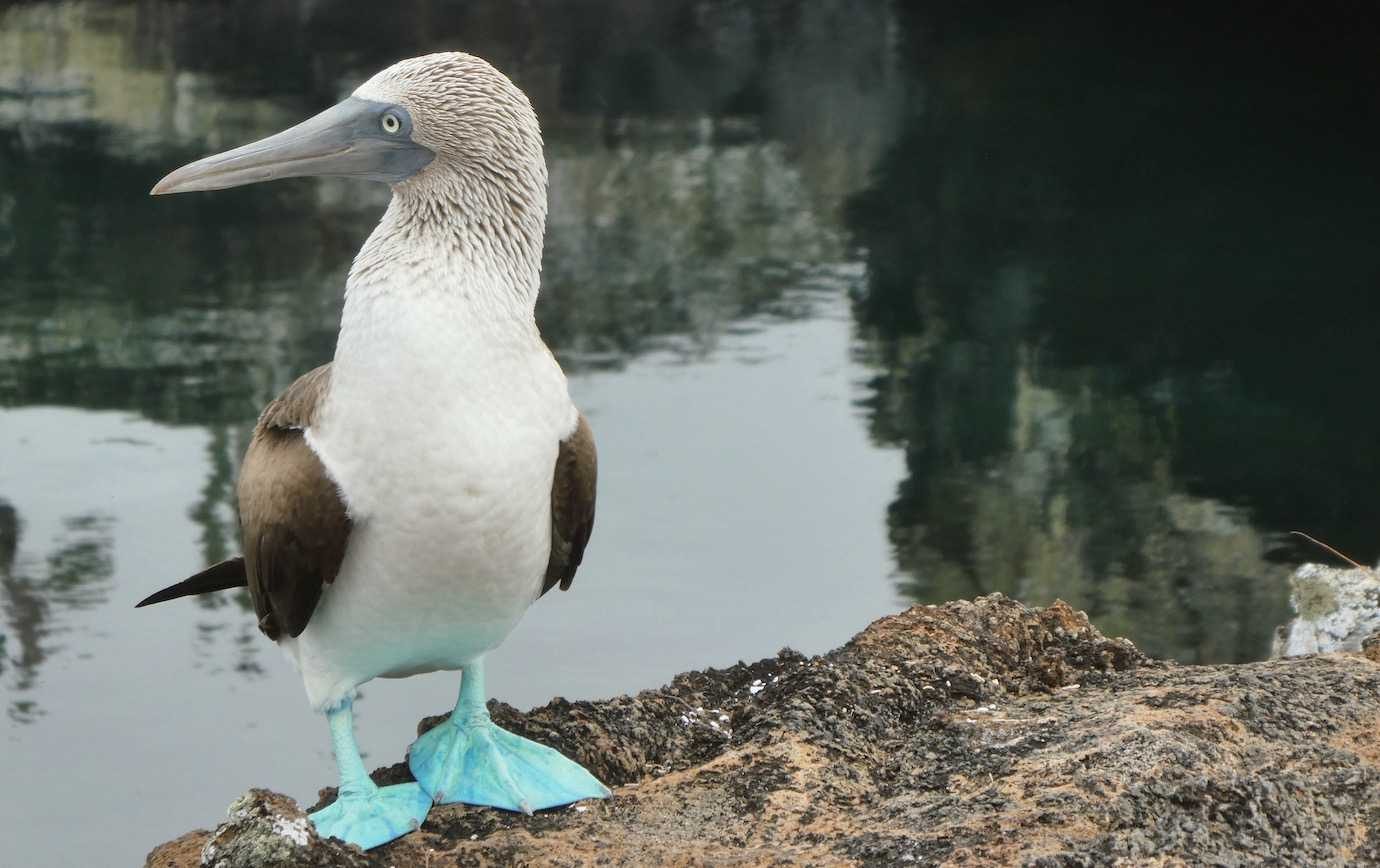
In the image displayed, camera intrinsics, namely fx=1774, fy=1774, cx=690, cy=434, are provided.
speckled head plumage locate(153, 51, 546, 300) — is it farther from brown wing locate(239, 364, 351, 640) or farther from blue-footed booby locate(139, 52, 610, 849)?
brown wing locate(239, 364, 351, 640)

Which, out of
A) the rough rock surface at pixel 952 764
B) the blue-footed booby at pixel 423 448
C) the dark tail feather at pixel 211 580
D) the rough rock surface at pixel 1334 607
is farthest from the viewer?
the rough rock surface at pixel 1334 607

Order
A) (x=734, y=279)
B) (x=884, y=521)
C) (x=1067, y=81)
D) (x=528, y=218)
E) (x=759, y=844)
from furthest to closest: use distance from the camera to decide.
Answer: (x=1067, y=81) < (x=734, y=279) < (x=884, y=521) < (x=528, y=218) < (x=759, y=844)

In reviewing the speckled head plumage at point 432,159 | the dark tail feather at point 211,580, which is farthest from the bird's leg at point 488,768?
the speckled head plumage at point 432,159

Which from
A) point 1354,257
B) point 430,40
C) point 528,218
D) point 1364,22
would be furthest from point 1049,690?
point 1364,22

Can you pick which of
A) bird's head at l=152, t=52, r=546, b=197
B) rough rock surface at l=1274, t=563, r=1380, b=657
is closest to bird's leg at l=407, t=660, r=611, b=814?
bird's head at l=152, t=52, r=546, b=197

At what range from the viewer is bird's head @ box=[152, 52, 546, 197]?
299cm

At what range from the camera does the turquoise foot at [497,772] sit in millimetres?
3070

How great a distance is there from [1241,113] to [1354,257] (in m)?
2.22

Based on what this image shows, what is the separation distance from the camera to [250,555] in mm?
3045

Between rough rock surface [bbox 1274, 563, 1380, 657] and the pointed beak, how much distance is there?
2.07 m

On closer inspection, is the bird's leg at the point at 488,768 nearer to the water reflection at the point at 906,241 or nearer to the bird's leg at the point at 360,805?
the bird's leg at the point at 360,805

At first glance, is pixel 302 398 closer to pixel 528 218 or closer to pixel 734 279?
pixel 528 218

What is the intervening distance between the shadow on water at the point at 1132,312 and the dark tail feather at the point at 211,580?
2.92 meters

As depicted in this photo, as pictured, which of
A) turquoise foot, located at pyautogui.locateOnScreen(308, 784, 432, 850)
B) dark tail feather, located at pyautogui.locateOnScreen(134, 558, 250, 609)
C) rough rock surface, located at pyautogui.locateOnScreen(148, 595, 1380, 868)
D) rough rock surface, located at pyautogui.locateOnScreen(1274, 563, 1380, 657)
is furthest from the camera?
rough rock surface, located at pyautogui.locateOnScreen(1274, 563, 1380, 657)
